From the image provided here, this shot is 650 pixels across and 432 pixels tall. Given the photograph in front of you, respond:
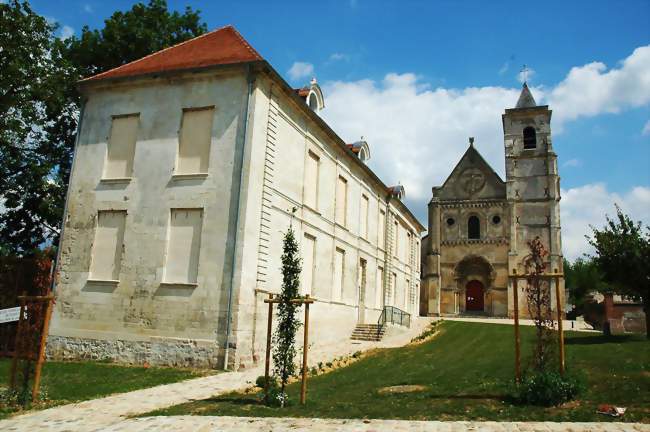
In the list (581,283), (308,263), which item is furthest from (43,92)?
(581,283)

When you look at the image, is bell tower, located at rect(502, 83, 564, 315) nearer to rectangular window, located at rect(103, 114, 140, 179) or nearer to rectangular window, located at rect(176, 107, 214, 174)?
rectangular window, located at rect(176, 107, 214, 174)

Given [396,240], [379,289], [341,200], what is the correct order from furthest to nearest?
[396,240] → [379,289] → [341,200]

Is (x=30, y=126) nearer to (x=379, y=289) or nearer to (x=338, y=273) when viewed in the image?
(x=338, y=273)

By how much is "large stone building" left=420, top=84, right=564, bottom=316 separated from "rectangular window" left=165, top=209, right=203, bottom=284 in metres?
31.2

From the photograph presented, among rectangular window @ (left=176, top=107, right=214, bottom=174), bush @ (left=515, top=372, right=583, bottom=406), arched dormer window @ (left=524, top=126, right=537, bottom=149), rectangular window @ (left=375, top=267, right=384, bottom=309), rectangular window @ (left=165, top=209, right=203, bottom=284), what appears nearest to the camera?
bush @ (left=515, top=372, right=583, bottom=406)

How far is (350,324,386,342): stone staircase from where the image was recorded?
2375 cm

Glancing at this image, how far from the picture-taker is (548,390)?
348 inches

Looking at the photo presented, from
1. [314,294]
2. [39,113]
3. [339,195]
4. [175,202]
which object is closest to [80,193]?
[175,202]

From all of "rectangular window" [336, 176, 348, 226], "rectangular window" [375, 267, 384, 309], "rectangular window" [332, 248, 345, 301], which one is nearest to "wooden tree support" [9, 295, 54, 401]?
"rectangular window" [332, 248, 345, 301]

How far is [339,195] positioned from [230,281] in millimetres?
9661

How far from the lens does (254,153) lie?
1619cm

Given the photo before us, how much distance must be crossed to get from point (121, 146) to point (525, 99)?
132 feet

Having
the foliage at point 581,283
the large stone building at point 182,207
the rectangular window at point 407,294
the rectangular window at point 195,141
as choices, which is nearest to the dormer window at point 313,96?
the large stone building at point 182,207

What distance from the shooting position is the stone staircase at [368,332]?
77.9 ft
